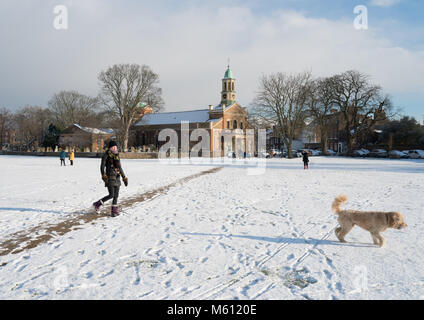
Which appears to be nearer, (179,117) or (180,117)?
(180,117)

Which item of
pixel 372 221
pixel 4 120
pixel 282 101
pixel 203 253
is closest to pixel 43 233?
pixel 203 253

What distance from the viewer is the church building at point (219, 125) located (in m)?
55.8

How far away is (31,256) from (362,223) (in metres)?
5.59

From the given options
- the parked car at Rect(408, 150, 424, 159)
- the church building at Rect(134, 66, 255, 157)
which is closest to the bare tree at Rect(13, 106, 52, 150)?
the church building at Rect(134, 66, 255, 157)

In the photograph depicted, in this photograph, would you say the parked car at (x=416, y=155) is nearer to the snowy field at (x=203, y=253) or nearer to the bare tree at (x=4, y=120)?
the snowy field at (x=203, y=253)

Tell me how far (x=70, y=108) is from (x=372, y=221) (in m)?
76.0

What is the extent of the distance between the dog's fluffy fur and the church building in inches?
1832

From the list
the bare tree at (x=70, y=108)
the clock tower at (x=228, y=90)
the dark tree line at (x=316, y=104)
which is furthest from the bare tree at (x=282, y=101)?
the bare tree at (x=70, y=108)

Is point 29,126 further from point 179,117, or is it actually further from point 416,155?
point 416,155

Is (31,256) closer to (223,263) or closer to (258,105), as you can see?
(223,263)

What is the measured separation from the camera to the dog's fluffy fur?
467 cm

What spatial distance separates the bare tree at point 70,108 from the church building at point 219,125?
16.3m

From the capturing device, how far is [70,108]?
69.3 metres
